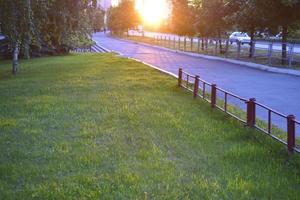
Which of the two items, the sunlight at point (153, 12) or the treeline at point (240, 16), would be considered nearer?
the treeline at point (240, 16)

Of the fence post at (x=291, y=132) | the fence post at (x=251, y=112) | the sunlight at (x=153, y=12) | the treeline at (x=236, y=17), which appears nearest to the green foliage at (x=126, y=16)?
the sunlight at (x=153, y=12)

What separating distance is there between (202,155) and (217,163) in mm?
412

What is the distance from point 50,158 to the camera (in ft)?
23.3

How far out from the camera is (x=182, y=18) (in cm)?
3981

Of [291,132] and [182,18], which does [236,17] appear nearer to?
[182,18]

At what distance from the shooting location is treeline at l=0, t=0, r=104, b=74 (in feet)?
45.2

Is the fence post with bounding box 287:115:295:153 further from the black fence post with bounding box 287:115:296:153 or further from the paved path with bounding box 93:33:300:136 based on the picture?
the paved path with bounding box 93:33:300:136

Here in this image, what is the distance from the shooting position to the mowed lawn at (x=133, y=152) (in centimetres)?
583

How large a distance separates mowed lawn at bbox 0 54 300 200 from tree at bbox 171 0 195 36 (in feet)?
88.9

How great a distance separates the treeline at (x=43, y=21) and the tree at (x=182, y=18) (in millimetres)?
18601

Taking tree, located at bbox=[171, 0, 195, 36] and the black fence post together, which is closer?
the black fence post

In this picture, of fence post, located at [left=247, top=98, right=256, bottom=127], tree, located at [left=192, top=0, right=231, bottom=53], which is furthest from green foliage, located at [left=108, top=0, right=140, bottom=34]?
fence post, located at [left=247, top=98, right=256, bottom=127]

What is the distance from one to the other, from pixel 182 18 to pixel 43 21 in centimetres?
2445

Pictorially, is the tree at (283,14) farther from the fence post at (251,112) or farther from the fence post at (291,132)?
the fence post at (291,132)
